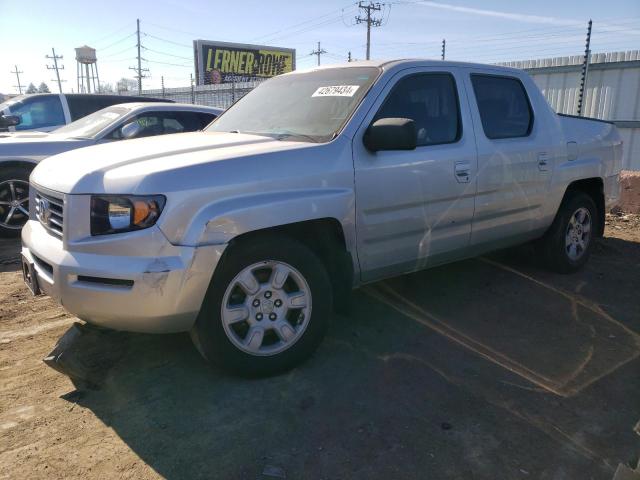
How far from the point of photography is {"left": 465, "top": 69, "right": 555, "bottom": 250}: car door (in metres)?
4.05

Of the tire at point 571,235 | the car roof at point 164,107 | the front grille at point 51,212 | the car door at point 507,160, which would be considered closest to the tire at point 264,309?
the front grille at point 51,212

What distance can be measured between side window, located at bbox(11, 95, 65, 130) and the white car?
3.71 feet

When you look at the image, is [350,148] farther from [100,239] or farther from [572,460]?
[572,460]

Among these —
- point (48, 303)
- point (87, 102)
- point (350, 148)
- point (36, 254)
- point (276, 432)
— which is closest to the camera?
point (276, 432)

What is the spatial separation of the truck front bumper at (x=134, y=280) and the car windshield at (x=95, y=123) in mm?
4287

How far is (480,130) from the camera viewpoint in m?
4.01

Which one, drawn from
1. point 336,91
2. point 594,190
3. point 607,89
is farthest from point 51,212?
point 607,89

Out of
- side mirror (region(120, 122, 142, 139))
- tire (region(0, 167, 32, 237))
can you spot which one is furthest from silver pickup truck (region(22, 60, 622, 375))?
tire (region(0, 167, 32, 237))

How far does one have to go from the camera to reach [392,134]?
3102 millimetres

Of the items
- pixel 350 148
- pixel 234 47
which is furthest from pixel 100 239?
pixel 234 47

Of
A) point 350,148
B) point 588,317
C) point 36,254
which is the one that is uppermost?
point 350,148

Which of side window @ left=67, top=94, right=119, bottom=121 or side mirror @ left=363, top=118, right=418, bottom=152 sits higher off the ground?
side window @ left=67, top=94, right=119, bottom=121

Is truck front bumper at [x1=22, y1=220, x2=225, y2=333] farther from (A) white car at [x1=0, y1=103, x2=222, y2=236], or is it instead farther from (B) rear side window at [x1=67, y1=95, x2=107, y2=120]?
(B) rear side window at [x1=67, y1=95, x2=107, y2=120]

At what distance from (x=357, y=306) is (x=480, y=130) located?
5.54 ft
